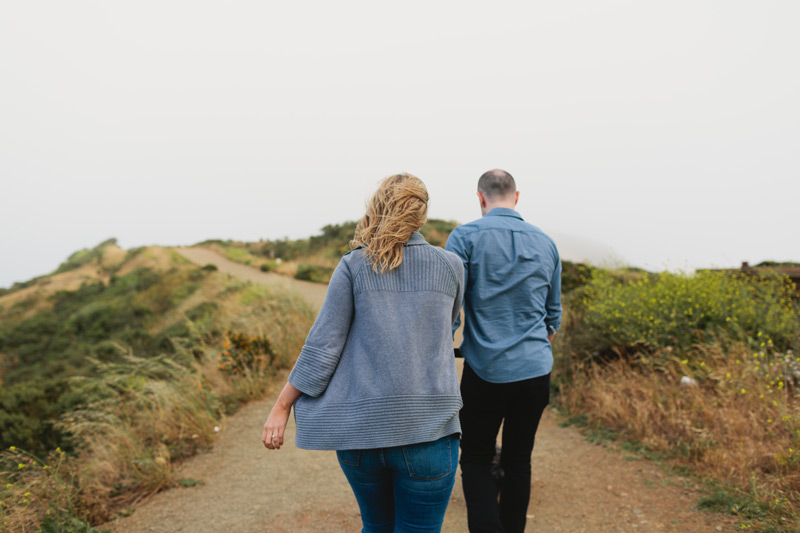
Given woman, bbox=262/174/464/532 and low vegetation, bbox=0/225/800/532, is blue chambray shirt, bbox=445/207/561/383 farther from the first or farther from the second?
low vegetation, bbox=0/225/800/532

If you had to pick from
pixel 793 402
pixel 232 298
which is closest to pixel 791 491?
pixel 793 402

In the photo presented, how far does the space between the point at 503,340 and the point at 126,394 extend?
585cm

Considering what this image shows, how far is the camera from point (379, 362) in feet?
5.53

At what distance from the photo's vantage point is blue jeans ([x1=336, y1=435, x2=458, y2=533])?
Answer: 5.60 feet

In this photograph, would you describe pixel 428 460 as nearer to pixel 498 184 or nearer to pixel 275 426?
pixel 275 426

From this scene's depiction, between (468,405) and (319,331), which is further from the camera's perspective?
(468,405)

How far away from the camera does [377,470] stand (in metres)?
1.74

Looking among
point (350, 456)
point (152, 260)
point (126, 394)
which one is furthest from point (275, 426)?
point (152, 260)

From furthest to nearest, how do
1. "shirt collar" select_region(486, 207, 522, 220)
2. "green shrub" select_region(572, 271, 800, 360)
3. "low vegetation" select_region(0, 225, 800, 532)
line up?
"green shrub" select_region(572, 271, 800, 360), "low vegetation" select_region(0, 225, 800, 532), "shirt collar" select_region(486, 207, 522, 220)

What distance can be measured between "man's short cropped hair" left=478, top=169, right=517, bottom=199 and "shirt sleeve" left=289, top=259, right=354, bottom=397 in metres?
1.14

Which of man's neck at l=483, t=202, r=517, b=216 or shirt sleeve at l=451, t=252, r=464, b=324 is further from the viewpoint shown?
man's neck at l=483, t=202, r=517, b=216

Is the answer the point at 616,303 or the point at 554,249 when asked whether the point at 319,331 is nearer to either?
the point at 554,249

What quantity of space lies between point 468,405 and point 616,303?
409cm

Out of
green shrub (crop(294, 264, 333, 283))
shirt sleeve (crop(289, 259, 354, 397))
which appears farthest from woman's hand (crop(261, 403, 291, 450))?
green shrub (crop(294, 264, 333, 283))
